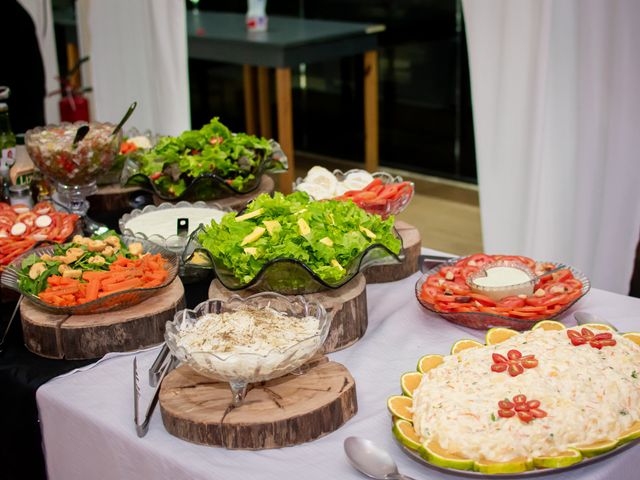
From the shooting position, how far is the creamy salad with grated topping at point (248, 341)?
125 cm

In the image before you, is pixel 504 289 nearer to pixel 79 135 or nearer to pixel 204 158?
pixel 204 158

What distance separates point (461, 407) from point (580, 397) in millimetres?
170

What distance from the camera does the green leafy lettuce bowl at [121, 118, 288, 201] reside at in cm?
227

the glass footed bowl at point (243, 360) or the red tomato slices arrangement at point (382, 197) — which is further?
the red tomato slices arrangement at point (382, 197)

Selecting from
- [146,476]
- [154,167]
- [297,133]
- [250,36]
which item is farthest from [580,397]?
[297,133]

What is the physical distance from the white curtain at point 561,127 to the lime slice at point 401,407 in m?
1.77

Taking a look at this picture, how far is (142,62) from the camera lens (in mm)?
4184

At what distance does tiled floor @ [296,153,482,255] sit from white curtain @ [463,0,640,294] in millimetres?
1214

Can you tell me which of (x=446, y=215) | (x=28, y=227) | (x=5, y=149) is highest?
(x=5, y=149)

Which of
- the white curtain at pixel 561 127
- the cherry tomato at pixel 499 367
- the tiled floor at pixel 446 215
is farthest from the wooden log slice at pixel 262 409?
→ the tiled floor at pixel 446 215

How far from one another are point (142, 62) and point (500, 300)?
9.80 ft

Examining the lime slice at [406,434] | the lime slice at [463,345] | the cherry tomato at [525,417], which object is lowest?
the lime slice at [406,434]

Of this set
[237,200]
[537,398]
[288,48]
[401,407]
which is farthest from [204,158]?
[288,48]

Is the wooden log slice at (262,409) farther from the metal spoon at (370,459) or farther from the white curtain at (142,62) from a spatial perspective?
the white curtain at (142,62)
